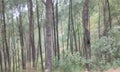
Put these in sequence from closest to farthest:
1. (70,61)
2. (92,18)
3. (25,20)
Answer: (70,61)
(25,20)
(92,18)

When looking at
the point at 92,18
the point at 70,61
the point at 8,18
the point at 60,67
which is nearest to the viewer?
the point at 70,61

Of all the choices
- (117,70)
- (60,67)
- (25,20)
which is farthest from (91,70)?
(25,20)

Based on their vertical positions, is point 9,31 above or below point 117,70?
above

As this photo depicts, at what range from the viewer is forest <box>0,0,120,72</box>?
1217 centimetres

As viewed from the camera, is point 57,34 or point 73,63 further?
point 57,34

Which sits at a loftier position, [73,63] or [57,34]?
[57,34]

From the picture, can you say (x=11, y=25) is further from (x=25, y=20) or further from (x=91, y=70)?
(x=91, y=70)

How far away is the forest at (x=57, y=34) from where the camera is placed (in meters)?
12.2

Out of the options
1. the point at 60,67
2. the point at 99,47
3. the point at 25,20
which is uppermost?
the point at 25,20

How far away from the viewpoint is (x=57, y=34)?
25.5 meters

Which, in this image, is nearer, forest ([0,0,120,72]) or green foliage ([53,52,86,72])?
forest ([0,0,120,72])

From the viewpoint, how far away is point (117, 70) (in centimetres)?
1241

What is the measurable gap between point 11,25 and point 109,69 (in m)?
17.3

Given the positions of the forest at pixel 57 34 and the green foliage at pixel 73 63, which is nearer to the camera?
the forest at pixel 57 34
